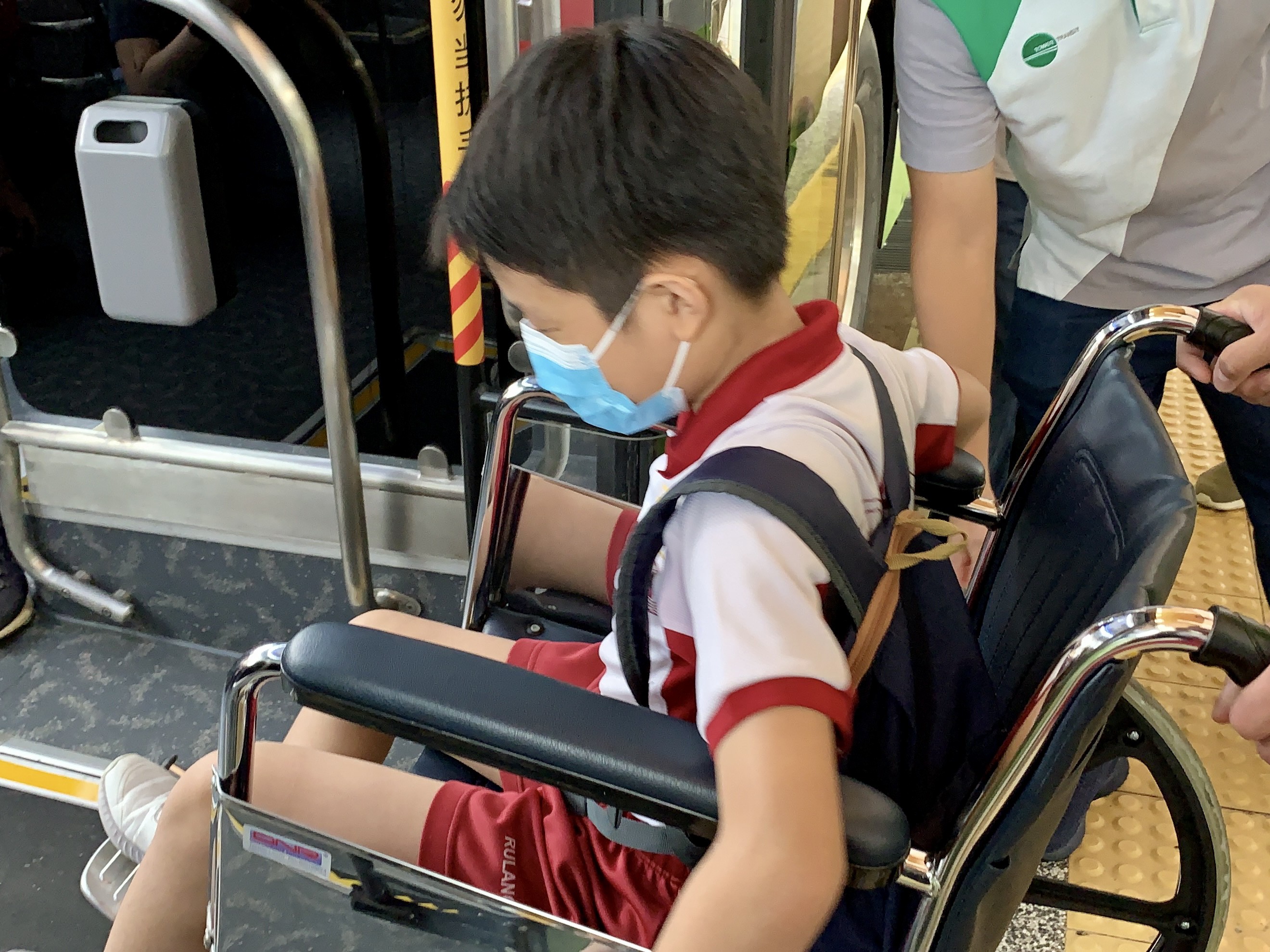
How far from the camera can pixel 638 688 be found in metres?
0.79

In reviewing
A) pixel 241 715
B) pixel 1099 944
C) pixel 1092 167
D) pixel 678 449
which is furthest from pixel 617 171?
pixel 1099 944

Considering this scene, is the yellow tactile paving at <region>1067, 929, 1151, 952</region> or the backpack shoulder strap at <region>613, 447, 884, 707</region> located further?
the yellow tactile paving at <region>1067, 929, 1151, 952</region>

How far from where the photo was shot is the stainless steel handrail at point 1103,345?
0.91 meters

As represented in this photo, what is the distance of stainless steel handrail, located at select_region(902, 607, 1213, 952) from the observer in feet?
1.91

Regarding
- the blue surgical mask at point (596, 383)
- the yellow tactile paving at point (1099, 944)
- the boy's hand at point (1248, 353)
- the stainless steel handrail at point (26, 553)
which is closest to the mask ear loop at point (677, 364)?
the blue surgical mask at point (596, 383)

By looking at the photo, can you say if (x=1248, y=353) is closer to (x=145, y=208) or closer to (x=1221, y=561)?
(x=145, y=208)

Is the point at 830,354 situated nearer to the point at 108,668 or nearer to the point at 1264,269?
the point at 1264,269

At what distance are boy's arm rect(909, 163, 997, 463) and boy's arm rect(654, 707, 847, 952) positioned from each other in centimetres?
71

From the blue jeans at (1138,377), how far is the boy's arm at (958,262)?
0.10 meters

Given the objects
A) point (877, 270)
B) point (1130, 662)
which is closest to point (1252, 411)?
point (1130, 662)

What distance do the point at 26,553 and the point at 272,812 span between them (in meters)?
1.27

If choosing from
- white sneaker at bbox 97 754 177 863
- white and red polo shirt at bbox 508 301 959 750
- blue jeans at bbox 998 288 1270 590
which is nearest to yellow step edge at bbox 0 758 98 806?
white sneaker at bbox 97 754 177 863

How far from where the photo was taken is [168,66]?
4.93 ft

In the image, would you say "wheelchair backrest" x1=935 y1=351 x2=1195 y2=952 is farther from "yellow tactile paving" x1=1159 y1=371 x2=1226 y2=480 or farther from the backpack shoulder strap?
"yellow tactile paving" x1=1159 y1=371 x2=1226 y2=480
